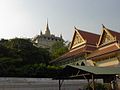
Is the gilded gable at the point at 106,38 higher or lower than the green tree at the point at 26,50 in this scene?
higher

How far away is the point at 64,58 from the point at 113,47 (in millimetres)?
7944

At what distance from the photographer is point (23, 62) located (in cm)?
2998

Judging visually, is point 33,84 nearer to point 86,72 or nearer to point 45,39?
point 86,72

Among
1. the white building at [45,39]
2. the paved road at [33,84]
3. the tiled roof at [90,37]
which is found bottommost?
the paved road at [33,84]

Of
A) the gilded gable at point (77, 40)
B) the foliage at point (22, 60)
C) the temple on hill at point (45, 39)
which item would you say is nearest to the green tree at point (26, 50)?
the foliage at point (22, 60)

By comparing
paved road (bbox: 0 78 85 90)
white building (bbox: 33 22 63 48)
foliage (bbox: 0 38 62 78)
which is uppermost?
white building (bbox: 33 22 63 48)

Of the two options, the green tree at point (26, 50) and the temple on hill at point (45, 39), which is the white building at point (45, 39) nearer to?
the temple on hill at point (45, 39)

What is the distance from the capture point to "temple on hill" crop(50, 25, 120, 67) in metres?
27.1

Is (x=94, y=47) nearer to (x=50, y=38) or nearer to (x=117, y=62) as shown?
(x=117, y=62)

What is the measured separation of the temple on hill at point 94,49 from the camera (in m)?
27.1

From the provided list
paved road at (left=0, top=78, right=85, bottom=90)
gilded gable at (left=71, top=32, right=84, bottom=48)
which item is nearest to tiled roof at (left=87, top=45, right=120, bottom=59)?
paved road at (left=0, top=78, right=85, bottom=90)

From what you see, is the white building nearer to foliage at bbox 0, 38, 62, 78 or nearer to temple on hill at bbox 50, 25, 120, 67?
temple on hill at bbox 50, 25, 120, 67

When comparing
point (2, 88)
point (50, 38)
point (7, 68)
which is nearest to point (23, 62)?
point (7, 68)

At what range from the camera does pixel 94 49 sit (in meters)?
32.2
